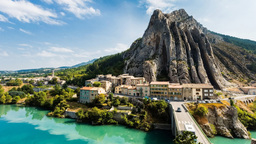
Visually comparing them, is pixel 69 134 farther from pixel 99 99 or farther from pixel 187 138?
pixel 187 138

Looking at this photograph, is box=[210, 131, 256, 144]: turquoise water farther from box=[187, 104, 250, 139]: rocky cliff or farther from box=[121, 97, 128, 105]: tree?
box=[121, 97, 128, 105]: tree

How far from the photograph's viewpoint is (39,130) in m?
34.6

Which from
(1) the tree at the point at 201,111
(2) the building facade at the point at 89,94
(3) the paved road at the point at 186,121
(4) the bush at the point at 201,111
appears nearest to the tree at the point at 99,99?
(2) the building facade at the point at 89,94

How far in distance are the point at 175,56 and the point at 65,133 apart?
60.4 meters

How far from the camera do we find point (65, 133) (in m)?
33.0

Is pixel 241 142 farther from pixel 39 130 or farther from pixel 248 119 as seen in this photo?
pixel 39 130

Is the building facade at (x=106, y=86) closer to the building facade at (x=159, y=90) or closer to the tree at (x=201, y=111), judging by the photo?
the building facade at (x=159, y=90)

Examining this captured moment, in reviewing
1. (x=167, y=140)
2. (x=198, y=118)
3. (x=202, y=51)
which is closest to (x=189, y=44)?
(x=202, y=51)

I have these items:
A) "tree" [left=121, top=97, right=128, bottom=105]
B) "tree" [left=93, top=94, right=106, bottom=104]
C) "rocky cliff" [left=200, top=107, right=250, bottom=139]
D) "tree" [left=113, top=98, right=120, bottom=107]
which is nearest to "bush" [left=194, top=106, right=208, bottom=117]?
"rocky cliff" [left=200, top=107, right=250, bottom=139]

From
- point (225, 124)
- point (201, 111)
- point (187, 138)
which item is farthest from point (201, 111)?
point (187, 138)

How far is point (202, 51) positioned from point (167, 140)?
62.9m

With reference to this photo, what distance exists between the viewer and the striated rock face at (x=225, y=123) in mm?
31202

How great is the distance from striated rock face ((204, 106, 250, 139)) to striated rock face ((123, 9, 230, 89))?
27.2 metres

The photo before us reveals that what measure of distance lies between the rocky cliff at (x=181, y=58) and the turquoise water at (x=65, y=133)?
34.5m
